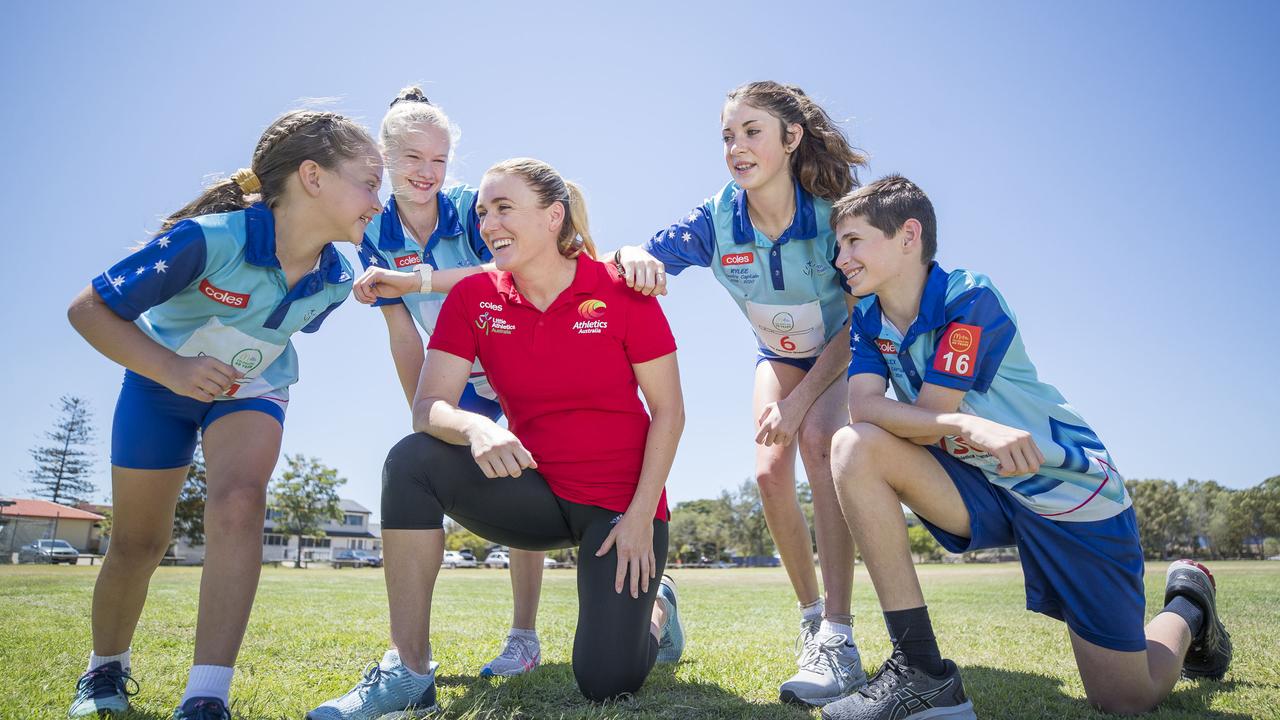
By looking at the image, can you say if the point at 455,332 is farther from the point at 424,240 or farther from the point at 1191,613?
the point at 1191,613

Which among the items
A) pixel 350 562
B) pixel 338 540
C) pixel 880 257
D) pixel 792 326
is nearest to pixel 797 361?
pixel 792 326

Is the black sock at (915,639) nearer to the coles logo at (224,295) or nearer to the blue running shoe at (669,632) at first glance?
the blue running shoe at (669,632)

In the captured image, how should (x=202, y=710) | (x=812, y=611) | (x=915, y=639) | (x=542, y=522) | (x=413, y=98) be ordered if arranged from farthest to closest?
(x=413, y=98), (x=812, y=611), (x=542, y=522), (x=915, y=639), (x=202, y=710)

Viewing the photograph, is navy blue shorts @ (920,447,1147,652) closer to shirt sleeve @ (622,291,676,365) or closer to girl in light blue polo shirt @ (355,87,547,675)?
shirt sleeve @ (622,291,676,365)

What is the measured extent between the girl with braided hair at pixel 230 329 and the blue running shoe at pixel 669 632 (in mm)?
1938

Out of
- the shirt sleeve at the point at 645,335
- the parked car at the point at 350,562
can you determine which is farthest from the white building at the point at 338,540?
the shirt sleeve at the point at 645,335

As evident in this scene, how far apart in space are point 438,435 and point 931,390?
1.91 m

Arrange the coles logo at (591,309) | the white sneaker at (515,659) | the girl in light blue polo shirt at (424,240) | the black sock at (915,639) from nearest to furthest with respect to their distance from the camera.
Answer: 1. the black sock at (915,639)
2. the coles logo at (591,309)
3. the white sneaker at (515,659)
4. the girl in light blue polo shirt at (424,240)

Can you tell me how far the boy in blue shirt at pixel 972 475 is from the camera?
9.20 feet

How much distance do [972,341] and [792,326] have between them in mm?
1278

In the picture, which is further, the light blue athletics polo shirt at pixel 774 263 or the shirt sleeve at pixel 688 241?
the shirt sleeve at pixel 688 241

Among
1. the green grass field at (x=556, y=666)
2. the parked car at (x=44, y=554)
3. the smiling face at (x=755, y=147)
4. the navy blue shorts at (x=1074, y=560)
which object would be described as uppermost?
the smiling face at (x=755, y=147)

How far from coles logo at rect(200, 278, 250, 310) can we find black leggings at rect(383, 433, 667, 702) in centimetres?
109

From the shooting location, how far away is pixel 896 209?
127 inches
